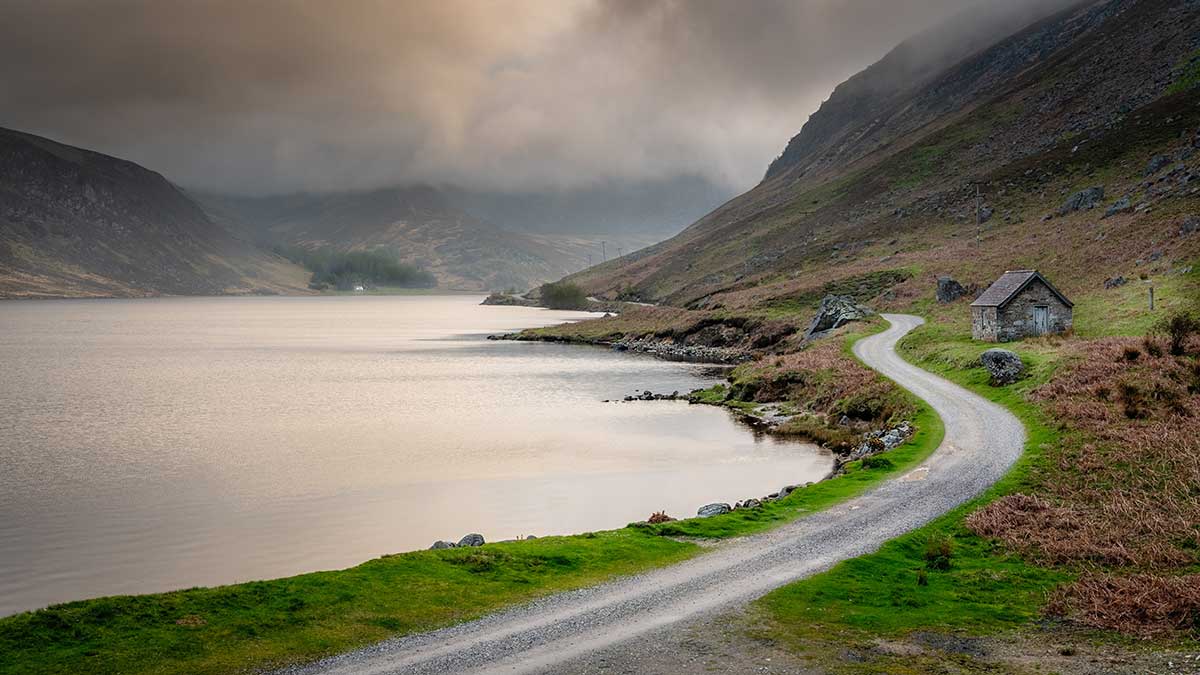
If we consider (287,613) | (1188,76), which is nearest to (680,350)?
(287,613)

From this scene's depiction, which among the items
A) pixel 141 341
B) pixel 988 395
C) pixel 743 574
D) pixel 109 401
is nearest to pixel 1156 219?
pixel 988 395

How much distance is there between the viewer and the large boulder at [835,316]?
10244 centimetres

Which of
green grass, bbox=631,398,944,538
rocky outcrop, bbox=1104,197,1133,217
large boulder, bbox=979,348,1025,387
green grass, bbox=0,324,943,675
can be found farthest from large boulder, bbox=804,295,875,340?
green grass, bbox=0,324,943,675

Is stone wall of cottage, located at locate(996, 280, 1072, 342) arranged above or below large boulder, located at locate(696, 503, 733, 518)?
above

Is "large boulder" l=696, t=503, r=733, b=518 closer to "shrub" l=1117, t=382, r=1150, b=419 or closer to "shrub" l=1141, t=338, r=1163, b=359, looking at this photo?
"shrub" l=1117, t=382, r=1150, b=419

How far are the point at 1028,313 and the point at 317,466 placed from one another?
58857 millimetres

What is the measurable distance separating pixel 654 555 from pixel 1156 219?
349ft

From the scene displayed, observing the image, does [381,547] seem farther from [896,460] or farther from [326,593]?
[896,460]

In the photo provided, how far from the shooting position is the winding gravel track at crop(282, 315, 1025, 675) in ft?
56.7

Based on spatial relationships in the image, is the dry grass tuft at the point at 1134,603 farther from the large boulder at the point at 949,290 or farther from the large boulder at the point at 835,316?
the large boulder at the point at 949,290

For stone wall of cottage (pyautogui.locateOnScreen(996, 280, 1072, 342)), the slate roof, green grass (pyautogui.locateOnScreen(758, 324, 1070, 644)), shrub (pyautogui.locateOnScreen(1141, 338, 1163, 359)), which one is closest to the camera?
green grass (pyautogui.locateOnScreen(758, 324, 1070, 644))

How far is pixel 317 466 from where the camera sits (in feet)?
168

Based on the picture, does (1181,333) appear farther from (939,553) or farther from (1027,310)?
(939,553)

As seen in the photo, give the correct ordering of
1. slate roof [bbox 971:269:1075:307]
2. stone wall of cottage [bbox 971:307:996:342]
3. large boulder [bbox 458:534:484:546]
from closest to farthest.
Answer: large boulder [bbox 458:534:484:546] < slate roof [bbox 971:269:1075:307] < stone wall of cottage [bbox 971:307:996:342]
